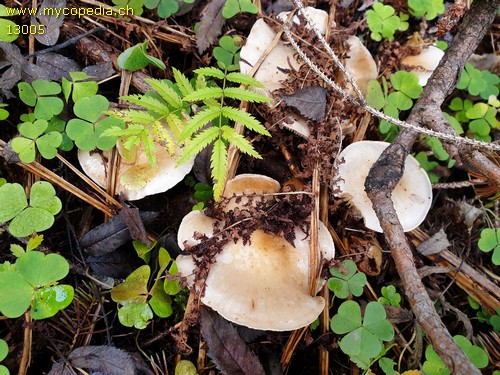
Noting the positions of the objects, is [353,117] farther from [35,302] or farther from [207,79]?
[35,302]

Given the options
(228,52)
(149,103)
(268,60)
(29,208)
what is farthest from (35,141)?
(268,60)

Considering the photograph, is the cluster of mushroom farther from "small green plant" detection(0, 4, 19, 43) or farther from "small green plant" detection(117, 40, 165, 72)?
"small green plant" detection(0, 4, 19, 43)

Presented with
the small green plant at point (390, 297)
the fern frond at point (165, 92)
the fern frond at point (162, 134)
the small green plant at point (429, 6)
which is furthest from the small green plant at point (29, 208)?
the small green plant at point (429, 6)

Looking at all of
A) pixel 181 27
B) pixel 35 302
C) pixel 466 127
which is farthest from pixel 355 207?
pixel 35 302

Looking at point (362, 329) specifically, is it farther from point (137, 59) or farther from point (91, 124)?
point (137, 59)

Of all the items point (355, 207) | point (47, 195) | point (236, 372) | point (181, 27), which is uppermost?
point (181, 27)

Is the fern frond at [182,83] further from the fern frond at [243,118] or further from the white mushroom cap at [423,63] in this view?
the white mushroom cap at [423,63]
